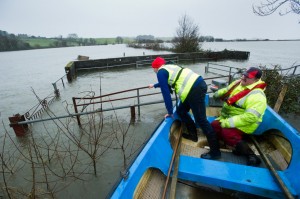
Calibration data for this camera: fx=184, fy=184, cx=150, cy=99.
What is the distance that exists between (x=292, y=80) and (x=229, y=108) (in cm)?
545

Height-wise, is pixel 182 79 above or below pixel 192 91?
above

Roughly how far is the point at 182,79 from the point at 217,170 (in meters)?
1.44

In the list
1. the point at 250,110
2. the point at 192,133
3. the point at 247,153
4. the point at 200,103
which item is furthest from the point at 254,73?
the point at 192,133

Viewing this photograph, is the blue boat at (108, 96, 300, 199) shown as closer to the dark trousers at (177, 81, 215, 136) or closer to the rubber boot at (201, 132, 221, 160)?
the rubber boot at (201, 132, 221, 160)

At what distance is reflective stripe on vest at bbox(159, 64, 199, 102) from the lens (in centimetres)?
294

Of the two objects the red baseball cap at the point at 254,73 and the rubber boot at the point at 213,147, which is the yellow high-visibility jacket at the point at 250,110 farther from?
the rubber boot at the point at 213,147

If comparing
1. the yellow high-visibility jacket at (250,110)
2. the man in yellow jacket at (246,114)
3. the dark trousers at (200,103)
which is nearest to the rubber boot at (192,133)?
the man in yellow jacket at (246,114)

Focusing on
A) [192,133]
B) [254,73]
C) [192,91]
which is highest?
[254,73]

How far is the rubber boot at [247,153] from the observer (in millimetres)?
2699

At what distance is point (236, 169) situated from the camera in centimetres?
241

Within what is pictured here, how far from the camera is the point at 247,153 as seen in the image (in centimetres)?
277

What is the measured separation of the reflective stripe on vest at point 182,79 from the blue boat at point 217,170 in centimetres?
62

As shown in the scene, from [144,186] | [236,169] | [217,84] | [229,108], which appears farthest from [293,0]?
[144,186]

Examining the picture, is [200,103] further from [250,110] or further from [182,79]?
[250,110]
